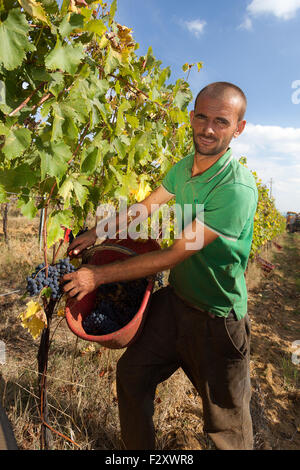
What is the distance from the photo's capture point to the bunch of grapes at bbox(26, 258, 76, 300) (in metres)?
1.51

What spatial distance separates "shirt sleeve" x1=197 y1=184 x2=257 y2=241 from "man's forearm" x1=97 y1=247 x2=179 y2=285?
0.80 feet

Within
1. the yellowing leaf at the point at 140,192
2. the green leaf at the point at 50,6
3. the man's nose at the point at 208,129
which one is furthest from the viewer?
the yellowing leaf at the point at 140,192

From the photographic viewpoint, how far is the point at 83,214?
79.0 inches

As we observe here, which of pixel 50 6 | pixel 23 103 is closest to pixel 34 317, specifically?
pixel 23 103

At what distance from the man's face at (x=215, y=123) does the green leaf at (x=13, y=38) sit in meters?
0.90

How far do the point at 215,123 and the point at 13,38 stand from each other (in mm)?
997

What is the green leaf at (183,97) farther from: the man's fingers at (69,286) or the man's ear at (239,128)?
the man's fingers at (69,286)

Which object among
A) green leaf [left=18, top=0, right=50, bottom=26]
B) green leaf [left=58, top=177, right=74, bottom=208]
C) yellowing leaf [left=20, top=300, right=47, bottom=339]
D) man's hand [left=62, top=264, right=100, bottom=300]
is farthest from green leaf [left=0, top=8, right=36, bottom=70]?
yellowing leaf [left=20, top=300, right=47, bottom=339]

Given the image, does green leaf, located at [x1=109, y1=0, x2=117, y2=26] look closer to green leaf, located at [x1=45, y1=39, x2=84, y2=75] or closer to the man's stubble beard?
green leaf, located at [x1=45, y1=39, x2=84, y2=75]

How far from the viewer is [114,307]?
179 cm

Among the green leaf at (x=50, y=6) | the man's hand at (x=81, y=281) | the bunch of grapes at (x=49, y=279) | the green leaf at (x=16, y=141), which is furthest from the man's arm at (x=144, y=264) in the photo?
the green leaf at (x=50, y=6)

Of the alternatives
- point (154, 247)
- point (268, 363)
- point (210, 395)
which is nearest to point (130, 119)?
point (154, 247)

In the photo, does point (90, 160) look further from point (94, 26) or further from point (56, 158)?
point (94, 26)

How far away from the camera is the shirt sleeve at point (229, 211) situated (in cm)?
145
